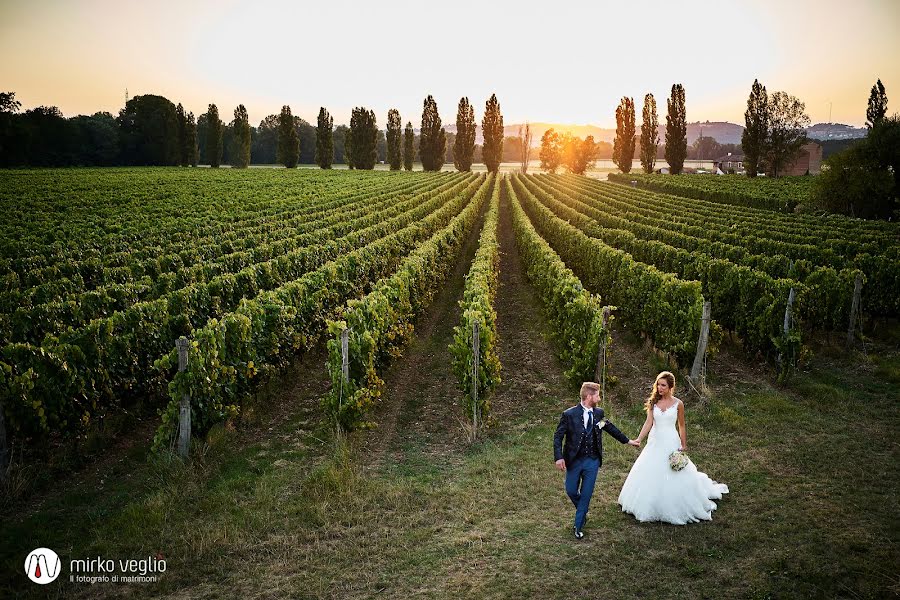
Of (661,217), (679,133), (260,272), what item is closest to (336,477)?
(260,272)

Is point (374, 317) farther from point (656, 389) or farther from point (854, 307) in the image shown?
point (854, 307)

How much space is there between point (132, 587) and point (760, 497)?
7420 millimetres

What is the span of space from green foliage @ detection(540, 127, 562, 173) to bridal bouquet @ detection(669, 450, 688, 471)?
468 feet

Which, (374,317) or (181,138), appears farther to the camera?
(181,138)

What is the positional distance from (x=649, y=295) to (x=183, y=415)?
34.6 feet

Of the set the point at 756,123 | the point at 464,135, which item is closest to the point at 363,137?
the point at 464,135

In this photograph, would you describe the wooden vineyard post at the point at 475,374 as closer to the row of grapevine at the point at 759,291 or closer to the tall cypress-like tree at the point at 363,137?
the row of grapevine at the point at 759,291

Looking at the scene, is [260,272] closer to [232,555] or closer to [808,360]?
[232,555]

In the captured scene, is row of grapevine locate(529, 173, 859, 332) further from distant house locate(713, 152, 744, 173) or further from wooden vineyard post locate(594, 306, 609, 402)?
distant house locate(713, 152, 744, 173)

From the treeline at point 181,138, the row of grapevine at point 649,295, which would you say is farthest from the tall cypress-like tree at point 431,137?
the row of grapevine at point 649,295

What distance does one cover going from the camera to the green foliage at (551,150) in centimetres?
14500

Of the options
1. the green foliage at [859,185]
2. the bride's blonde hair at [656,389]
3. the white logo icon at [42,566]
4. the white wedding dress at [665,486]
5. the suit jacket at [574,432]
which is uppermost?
the green foliage at [859,185]

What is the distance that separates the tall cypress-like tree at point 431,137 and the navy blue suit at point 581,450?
112753 mm

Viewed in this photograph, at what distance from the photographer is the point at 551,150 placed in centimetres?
14662
